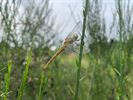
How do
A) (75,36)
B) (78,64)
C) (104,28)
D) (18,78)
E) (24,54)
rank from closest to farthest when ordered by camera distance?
(75,36) → (78,64) → (104,28) → (18,78) → (24,54)

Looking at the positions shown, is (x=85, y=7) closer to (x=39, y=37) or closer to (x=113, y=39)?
(x=113, y=39)

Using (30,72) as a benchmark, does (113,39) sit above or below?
above

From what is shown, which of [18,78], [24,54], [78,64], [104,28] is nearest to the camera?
[78,64]

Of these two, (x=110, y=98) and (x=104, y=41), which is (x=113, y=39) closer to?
(x=104, y=41)

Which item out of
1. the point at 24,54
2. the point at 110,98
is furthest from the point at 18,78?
the point at 110,98

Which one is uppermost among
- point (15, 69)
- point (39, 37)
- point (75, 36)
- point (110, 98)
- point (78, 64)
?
point (75, 36)

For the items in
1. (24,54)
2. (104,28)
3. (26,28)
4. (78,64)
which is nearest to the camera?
(78,64)

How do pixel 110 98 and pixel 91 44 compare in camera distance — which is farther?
pixel 110 98

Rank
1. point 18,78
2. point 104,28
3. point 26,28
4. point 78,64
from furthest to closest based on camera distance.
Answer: point 18,78 < point 26,28 < point 104,28 < point 78,64

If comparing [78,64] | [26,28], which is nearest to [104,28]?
[26,28]
